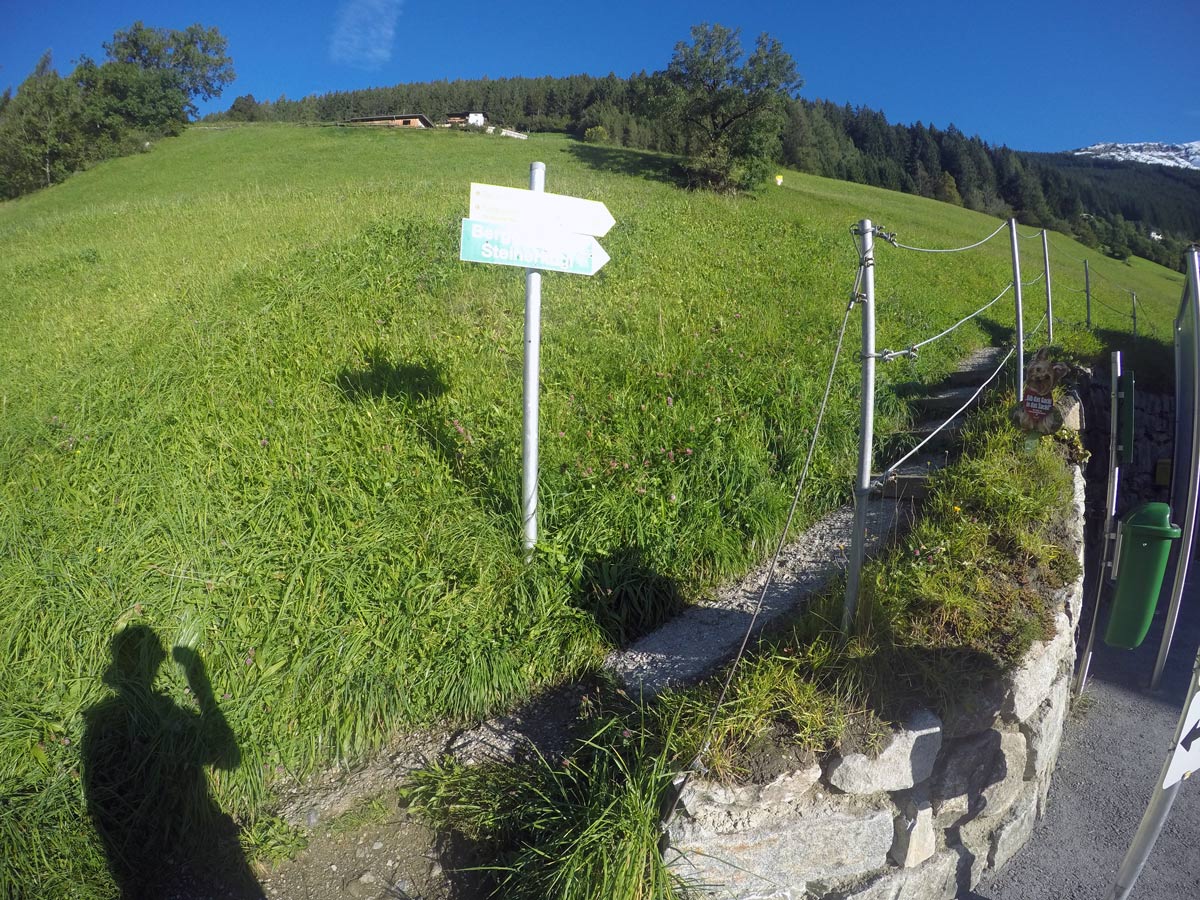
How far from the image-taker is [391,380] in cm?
485

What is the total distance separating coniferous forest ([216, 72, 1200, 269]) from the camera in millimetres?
23656

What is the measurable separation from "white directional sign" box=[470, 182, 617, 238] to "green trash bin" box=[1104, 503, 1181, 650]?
265 cm

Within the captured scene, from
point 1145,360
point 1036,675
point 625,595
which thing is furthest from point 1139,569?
point 1145,360

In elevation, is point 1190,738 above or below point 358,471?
below

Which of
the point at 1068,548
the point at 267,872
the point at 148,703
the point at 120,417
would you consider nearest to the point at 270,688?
the point at 148,703

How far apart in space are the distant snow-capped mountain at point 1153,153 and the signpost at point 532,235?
125 feet

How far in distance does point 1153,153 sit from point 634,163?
43.1 m

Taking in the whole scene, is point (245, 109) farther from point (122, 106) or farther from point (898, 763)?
point (898, 763)

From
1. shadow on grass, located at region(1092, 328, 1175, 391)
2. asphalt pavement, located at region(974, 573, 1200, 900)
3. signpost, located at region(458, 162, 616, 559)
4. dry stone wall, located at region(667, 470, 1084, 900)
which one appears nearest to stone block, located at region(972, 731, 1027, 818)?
dry stone wall, located at region(667, 470, 1084, 900)

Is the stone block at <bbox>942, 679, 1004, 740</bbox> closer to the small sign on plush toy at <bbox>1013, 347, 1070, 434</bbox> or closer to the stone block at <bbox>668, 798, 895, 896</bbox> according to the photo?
the stone block at <bbox>668, 798, 895, 896</bbox>

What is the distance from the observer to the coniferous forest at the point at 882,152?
77.6 ft

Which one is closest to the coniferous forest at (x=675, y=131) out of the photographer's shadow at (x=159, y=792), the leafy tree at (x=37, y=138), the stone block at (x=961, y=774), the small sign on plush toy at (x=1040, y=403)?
the leafy tree at (x=37, y=138)

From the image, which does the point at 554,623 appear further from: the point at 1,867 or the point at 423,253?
the point at 423,253

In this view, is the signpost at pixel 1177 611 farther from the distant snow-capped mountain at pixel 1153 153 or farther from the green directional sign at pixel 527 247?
the distant snow-capped mountain at pixel 1153 153
